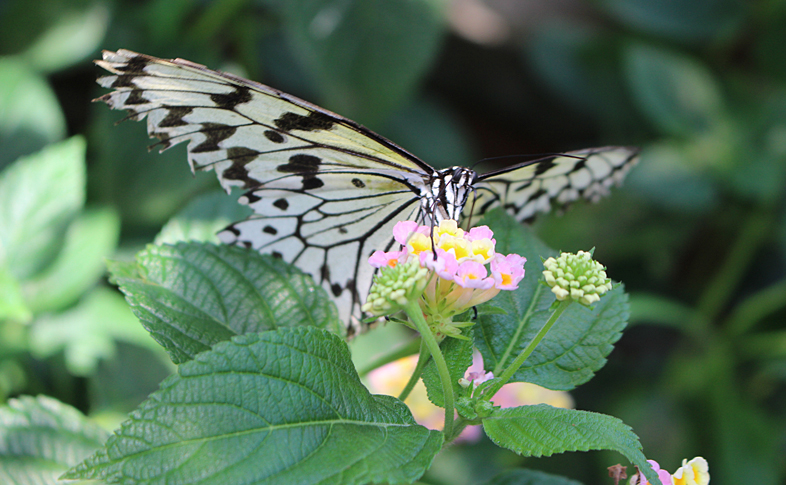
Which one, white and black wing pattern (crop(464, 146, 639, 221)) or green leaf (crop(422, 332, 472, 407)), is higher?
white and black wing pattern (crop(464, 146, 639, 221))

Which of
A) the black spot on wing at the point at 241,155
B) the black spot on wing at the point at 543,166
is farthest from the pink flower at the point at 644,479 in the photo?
the black spot on wing at the point at 241,155

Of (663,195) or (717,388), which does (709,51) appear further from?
(717,388)

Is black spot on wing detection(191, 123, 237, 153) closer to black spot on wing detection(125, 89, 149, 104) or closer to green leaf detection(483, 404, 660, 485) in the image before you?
black spot on wing detection(125, 89, 149, 104)

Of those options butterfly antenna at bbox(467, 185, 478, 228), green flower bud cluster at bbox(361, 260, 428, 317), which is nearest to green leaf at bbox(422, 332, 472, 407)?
green flower bud cluster at bbox(361, 260, 428, 317)

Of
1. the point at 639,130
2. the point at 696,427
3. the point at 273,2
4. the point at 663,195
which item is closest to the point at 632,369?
the point at 696,427

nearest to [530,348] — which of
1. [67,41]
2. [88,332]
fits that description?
[88,332]

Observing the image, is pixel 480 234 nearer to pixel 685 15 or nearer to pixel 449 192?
pixel 449 192
